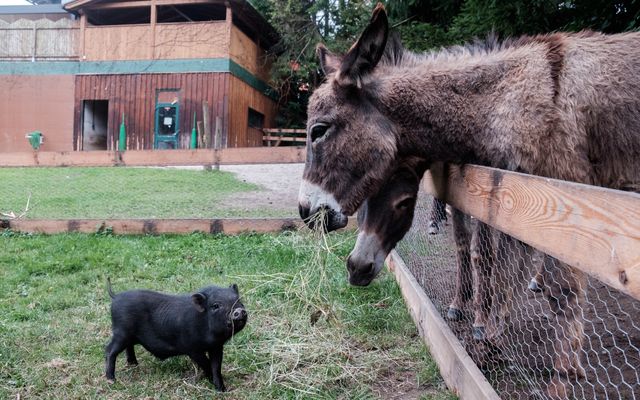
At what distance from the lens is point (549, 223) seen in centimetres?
154

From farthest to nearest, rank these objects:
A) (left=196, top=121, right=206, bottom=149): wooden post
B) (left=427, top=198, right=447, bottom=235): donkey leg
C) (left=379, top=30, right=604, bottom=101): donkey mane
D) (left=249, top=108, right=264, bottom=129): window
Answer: (left=249, top=108, right=264, bottom=129): window < (left=196, top=121, right=206, bottom=149): wooden post < (left=427, top=198, right=447, bottom=235): donkey leg < (left=379, top=30, right=604, bottom=101): donkey mane

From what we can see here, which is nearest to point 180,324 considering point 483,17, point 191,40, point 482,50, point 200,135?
point 482,50

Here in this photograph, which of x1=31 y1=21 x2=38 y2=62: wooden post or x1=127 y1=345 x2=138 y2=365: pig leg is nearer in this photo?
x1=127 y1=345 x2=138 y2=365: pig leg

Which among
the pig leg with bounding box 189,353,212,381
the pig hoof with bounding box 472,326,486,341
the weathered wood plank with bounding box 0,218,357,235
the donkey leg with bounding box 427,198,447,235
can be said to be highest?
the donkey leg with bounding box 427,198,447,235

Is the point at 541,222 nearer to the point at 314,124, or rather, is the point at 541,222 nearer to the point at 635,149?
the point at 635,149

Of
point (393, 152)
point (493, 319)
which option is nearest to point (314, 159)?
point (393, 152)

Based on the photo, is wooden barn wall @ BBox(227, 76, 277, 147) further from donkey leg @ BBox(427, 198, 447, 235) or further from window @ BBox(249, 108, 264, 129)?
donkey leg @ BBox(427, 198, 447, 235)

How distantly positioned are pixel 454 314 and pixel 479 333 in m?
0.55

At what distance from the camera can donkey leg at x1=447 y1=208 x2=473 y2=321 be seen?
12.3ft

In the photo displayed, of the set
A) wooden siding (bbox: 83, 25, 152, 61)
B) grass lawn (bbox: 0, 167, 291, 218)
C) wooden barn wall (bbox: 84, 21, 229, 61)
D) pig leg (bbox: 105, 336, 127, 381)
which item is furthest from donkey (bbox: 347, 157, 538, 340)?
wooden siding (bbox: 83, 25, 152, 61)

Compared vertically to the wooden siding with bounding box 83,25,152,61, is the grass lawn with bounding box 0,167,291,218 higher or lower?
lower

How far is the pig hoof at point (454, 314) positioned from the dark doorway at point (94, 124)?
21017 mm

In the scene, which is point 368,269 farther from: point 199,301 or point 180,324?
point 180,324

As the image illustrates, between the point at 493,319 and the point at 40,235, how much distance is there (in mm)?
6382
